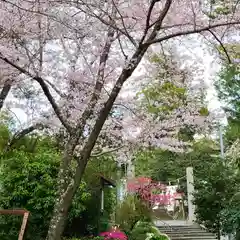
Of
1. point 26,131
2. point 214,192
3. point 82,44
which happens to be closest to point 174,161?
point 214,192

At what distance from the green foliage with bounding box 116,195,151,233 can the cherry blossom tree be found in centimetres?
435

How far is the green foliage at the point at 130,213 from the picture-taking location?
11252 millimetres

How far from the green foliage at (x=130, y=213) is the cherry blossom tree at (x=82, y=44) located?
4347 mm

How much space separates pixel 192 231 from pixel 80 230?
20.0 feet

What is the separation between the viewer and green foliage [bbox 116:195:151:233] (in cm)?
1125

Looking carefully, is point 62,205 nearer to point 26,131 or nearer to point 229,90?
point 26,131

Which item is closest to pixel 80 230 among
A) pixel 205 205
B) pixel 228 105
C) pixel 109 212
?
pixel 109 212

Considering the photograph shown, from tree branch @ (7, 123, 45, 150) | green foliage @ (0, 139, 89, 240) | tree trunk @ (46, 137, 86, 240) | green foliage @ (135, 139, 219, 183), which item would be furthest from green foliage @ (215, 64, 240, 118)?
tree trunk @ (46, 137, 86, 240)

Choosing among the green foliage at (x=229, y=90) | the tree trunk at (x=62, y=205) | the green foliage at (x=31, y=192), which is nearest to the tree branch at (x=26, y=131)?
the green foliage at (x=31, y=192)

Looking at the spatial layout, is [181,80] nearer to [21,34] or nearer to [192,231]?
[21,34]

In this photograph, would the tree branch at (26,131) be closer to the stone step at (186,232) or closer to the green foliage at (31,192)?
the green foliage at (31,192)

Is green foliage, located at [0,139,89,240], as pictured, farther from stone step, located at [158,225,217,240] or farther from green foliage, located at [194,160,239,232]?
stone step, located at [158,225,217,240]

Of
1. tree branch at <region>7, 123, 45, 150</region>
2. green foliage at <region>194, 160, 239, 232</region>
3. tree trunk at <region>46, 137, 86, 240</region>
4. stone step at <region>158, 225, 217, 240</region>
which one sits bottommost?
tree trunk at <region>46, 137, 86, 240</region>

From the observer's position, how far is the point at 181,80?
933 centimetres
